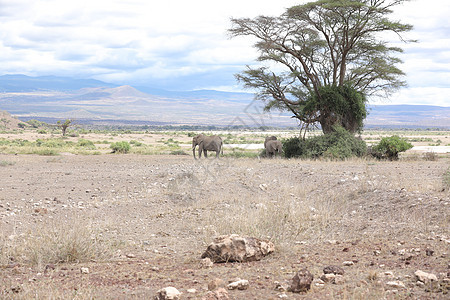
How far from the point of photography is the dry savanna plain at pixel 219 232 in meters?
5.37

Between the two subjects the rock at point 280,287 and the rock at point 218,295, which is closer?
the rock at point 218,295

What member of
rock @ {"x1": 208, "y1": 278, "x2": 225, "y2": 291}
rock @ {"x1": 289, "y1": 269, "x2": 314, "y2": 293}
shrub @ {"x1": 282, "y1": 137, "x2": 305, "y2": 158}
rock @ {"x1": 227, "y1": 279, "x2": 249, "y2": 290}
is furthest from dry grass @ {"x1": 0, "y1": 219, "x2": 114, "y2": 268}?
shrub @ {"x1": 282, "y1": 137, "x2": 305, "y2": 158}

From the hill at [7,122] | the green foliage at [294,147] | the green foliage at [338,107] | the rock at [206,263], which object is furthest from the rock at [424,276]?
the hill at [7,122]

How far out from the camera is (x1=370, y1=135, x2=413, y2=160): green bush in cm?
2369

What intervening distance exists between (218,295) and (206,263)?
1606 millimetres

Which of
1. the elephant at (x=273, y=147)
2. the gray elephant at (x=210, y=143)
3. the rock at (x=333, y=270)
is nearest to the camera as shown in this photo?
the rock at (x=333, y=270)

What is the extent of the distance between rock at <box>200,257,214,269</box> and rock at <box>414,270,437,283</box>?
259 centimetres

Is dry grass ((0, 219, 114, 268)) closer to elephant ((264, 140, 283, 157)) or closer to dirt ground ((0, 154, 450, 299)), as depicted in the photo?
dirt ground ((0, 154, 450, 299))

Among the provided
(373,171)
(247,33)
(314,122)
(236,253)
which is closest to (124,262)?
(236,253)

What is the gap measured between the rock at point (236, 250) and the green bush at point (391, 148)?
1873 centimetres

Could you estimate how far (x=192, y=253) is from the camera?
738 centimetres

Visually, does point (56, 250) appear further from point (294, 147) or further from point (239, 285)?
point (294, 147)

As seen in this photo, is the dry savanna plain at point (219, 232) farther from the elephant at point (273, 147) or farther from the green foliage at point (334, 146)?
the elephant at point (273, 147)

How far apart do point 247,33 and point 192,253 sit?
2336 cm
